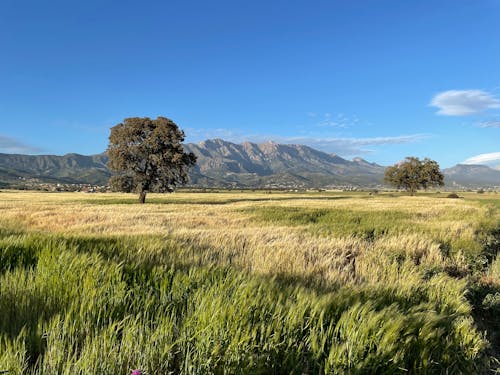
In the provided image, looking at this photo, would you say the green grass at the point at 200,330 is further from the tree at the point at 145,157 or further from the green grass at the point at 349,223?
the tree at the point at 145,157

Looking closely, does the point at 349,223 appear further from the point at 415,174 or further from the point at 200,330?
the point at 415,174

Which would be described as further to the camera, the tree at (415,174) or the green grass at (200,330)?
the tree at (415,174)

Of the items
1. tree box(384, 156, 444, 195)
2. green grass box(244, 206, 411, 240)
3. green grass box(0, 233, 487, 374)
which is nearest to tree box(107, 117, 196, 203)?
green grass box(244, 206, 411, 240)

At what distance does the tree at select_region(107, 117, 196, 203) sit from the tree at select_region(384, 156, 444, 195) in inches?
3028

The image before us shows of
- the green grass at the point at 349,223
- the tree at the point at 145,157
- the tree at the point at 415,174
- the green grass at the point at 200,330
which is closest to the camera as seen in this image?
the green grass at the point at 200,330

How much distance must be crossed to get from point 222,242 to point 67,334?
686 cm

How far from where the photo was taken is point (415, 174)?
98938mm

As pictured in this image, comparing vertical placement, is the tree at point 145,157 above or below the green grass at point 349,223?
above

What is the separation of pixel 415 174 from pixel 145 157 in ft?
279

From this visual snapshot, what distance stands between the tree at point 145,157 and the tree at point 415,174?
7691 cm

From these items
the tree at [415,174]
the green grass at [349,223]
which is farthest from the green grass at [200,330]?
the tree at [415,174]

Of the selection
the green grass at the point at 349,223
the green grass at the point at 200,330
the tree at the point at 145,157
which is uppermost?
the tree at the point at 145,157

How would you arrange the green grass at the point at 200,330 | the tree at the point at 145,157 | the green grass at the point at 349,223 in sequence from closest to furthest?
the green grass at the point at 200,330, the green grass at the point at 349,223, the tree at the point at 145,157

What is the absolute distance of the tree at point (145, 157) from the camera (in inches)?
1794
